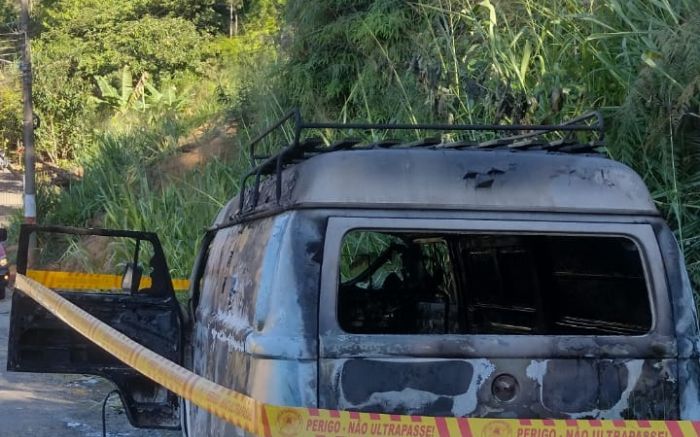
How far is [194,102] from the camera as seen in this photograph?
997 inches

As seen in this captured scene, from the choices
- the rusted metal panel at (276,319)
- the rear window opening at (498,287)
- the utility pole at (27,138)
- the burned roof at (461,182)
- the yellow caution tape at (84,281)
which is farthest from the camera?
the utility pole at (27,138)

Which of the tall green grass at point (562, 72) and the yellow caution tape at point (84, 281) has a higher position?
the tall green grass at point (562, 72)

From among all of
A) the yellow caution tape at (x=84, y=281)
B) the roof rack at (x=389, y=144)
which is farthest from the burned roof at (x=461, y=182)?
the yellow caution tape at (x=84, y=281)

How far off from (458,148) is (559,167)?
1.50 ft

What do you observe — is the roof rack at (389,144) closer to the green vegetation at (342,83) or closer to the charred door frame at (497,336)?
the charred door frame at (497,336)

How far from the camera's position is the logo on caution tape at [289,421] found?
8.87 ft

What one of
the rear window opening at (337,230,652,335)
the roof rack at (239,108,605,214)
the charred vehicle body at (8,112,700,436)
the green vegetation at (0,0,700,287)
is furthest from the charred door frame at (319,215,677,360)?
the green vegetation at (0,0,700,287)

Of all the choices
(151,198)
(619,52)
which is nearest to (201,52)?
(151,198)

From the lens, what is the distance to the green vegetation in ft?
19.5

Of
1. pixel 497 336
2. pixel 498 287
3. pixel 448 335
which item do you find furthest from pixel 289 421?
pixel 498 287

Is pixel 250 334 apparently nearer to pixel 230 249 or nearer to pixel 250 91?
pixel 230 249

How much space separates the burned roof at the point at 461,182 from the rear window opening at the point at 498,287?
22 centimetres

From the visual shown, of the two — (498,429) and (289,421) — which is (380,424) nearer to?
(289,421)

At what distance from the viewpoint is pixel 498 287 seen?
520cm
